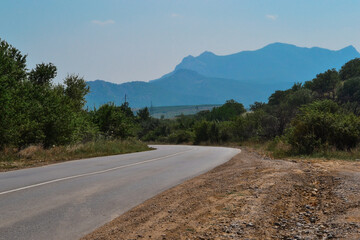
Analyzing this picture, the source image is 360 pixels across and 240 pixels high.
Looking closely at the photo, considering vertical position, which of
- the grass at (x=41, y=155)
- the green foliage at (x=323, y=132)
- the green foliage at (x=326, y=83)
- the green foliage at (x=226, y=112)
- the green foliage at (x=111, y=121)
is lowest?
the grass at (x=41, y=155)

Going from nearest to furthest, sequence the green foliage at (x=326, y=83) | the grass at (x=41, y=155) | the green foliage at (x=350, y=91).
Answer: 1. the grass at (x=41, y=155)
2. the green foliage at (x=350, y=91)
3. the green foliage at (x=326, y=83)

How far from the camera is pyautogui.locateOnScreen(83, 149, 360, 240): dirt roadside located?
464 centimetres

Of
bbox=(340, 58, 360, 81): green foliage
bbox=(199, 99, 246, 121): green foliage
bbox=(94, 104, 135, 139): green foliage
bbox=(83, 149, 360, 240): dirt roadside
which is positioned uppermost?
bbox=(340, 58, 360, 81): green foliage

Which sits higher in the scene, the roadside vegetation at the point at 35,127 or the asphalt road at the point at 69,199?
the roadside vegetation at the point at 35,127

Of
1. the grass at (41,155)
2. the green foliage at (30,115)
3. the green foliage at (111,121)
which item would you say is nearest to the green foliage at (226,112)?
the green foliage at (111,121)

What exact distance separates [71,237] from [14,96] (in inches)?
606

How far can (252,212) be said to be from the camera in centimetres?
556

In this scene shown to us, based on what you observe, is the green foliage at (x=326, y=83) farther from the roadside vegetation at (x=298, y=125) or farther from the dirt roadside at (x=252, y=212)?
the dirt roadside at (x=252, y=212)

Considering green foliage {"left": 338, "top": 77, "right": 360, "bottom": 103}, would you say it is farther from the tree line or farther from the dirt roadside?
the dirt roadside

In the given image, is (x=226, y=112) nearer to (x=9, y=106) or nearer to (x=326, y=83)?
(x=326, y=83)

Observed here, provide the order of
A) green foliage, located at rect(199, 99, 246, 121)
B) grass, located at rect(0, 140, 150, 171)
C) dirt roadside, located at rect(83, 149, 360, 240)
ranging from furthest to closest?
1. green foliage, located at rect(199, 99, 246, 121)
2. grass, located at rect(0, 140, 150, 171)
3. dirt roadside, located at rect(83, 149, 360, 240)

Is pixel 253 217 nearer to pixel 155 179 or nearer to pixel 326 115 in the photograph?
pixel 155 179

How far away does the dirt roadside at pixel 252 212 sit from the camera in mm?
4645

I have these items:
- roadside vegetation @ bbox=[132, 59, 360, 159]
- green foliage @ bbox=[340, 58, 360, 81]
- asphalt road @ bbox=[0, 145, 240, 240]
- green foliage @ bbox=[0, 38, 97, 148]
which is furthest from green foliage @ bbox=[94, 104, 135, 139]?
green foliage @ bbox=[340, 58, 360, 81]
